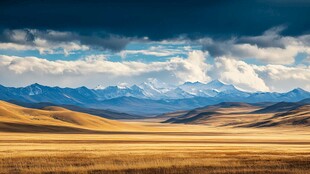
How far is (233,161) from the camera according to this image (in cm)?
4528

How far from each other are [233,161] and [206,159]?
2977 millimetres

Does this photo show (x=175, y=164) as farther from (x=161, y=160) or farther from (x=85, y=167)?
(x=85, y=167)

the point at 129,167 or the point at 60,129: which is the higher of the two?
the point at 60,129

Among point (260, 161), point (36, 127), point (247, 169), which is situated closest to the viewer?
point (247, 169)

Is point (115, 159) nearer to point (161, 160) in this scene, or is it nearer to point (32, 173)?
point (161, 160)

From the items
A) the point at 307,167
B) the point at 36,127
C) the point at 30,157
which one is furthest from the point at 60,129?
the point at 307,167

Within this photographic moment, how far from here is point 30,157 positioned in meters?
47.1

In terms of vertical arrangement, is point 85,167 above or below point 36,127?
below

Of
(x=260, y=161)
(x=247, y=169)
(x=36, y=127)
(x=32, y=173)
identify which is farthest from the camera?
(x=36, y=127)

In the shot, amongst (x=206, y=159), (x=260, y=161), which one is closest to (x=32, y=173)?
(x=206, y=159)

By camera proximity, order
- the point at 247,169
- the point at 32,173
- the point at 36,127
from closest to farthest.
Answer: the point at 32,173
the point at 247,169
the point at 36,127

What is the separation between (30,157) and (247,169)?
72.0 feet

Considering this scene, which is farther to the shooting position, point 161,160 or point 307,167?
point 161,160

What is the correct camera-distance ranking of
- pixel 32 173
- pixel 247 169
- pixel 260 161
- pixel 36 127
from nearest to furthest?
1. pixel 32 173
2. pixel 247 169
3. pixel 260 161
4. pixel 36 127
